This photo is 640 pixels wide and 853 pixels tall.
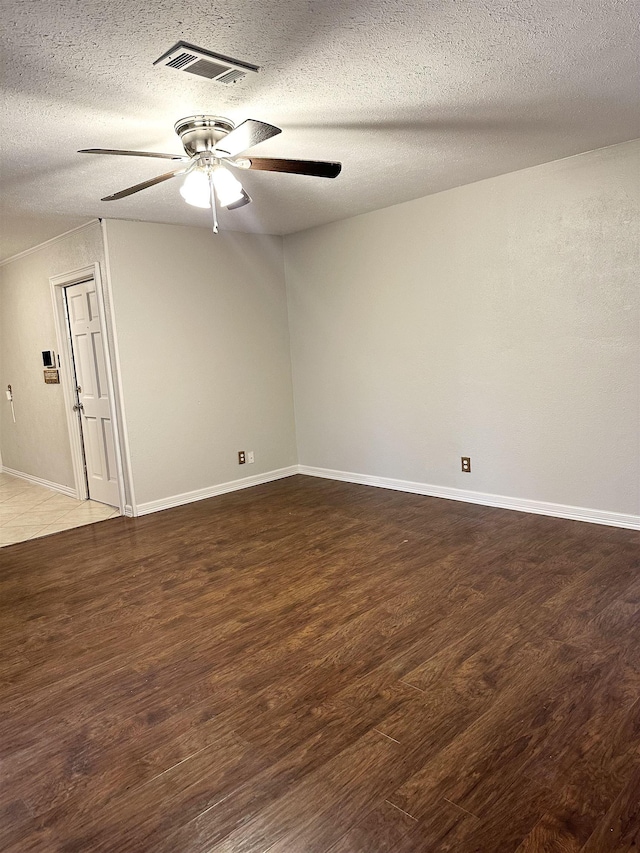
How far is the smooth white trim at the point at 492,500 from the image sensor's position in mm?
3836

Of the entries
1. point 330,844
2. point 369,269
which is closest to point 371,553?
point 330,844

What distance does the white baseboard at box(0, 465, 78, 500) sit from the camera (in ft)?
18.3

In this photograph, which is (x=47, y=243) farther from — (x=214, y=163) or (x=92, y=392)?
(x=214, y=163)

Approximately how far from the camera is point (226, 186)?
9.23ft

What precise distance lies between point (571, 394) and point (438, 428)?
111cm

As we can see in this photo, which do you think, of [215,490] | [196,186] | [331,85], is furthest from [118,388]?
[331,85]

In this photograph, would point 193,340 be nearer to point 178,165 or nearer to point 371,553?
point 178,165

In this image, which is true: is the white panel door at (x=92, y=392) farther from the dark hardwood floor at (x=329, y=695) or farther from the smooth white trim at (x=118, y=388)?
the dark hardwood floor at (x=329, y=695)

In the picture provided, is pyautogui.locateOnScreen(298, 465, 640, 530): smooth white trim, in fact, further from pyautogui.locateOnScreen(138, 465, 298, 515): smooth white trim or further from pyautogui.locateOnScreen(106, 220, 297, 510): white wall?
pyautogui.locateOnScreen(106, 220, 297, 510): white wall

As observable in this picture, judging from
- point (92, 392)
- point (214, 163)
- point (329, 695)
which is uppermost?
point (214, 163)

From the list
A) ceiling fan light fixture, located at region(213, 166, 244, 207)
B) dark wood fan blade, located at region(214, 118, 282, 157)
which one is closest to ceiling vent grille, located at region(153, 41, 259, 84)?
dark wood fan blade, located at region(214, 118, 282, 157)

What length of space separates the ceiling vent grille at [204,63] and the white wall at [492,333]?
240 cm

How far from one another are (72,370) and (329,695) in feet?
13.4

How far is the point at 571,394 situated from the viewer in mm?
3902
